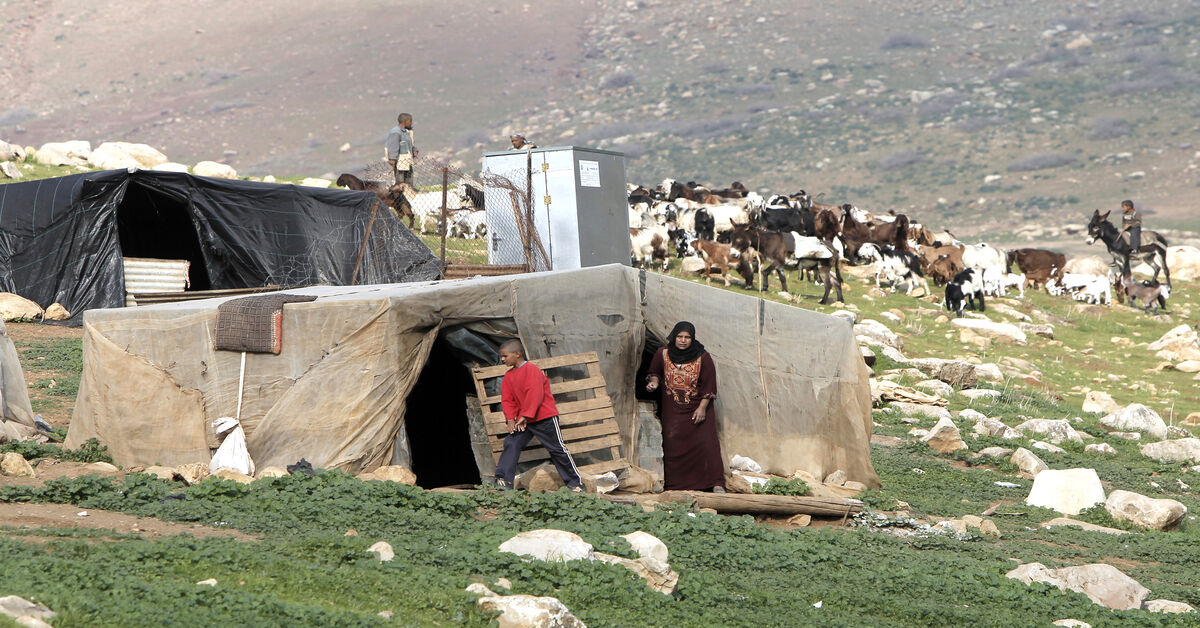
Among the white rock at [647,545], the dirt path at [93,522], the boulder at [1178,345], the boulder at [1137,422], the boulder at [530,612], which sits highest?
the dirt path at [93,522]

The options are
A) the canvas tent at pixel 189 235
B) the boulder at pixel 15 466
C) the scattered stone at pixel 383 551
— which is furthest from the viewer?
the canvas tent at pixel 189 235

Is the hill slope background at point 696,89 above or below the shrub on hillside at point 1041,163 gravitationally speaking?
above

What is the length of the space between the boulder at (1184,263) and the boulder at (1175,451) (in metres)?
21.5

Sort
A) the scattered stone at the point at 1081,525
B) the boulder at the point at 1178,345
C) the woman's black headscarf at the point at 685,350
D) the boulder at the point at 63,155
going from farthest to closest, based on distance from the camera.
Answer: the boulder at the point at 63,155 → the boulder at the point at 1178,345 → the scattered stone at the point at 1081,525 → the woman's black headscarf at the point at 685,350

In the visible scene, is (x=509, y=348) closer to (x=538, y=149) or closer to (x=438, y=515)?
(x=438, y=515)

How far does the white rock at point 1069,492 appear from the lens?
11.1 meters

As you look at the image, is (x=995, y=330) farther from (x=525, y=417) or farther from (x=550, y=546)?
(x=550, y=546)

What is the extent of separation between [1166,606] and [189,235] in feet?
46.8

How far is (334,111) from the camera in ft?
292

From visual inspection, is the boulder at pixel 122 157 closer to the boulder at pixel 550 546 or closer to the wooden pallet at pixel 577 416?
the wooden pallet at pixel 577 416

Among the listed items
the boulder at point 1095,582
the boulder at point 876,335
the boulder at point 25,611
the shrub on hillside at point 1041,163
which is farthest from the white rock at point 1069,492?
the shrub on hillside at point 1041,163

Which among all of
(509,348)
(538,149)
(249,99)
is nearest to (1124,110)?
(249,99)

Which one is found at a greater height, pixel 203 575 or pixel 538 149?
pixel 538 149

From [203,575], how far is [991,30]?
93999mm
